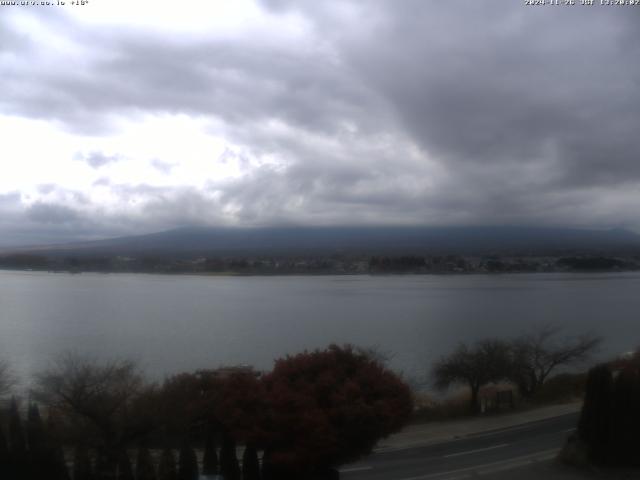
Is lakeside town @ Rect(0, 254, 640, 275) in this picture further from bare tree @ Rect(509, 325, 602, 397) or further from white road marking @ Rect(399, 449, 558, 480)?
white road marking @ Rect(399, 449, 558, 480)

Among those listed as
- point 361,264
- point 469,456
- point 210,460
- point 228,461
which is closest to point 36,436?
point 210,460

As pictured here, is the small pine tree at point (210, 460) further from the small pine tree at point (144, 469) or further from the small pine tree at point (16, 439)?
the small pine tree at point (16, 439)

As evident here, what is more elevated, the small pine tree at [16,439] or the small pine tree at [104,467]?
the small pine tree at [16,439]

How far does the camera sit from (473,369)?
80.1 feet

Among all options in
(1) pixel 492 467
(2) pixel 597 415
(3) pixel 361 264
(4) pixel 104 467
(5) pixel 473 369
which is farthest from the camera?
(3) pixel 361 264

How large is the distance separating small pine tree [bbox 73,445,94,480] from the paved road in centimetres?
464

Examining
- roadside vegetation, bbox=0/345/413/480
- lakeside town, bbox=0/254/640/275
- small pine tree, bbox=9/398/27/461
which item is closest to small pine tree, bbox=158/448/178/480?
roadside vegetation, bbox=0/345/413/480

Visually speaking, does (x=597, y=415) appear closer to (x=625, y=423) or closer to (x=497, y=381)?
(x=625, y=423)

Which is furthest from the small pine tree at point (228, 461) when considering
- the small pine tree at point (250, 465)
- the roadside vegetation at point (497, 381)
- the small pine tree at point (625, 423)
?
the roadside vegetation at point (497, 381)

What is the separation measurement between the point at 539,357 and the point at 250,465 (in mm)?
20255

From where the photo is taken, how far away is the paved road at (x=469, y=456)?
505 inches

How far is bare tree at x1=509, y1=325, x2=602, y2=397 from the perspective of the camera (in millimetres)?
25906

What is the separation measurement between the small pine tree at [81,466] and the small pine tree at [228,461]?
2006 mm

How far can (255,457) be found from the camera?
10.6 meters
